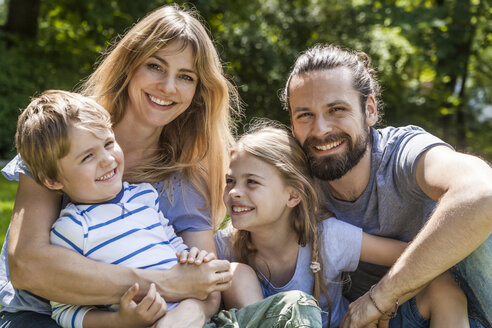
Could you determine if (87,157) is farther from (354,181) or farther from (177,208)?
(354,181)

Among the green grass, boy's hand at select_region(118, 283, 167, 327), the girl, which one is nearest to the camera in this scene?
boy's hand at select_region(118, 283, 167, 327)

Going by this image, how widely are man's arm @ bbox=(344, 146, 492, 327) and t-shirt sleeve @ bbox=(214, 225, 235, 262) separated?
82 centimetres

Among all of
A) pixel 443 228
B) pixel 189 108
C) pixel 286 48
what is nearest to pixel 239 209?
pixel 189 108

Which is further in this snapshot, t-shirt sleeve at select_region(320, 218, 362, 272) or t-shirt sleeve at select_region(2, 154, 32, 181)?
t-shirt sleeve at select_region(320, 218, 362, 272)

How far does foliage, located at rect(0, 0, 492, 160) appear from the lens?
1106cm

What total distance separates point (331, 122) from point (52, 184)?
150cm

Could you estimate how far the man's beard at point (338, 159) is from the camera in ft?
9.98

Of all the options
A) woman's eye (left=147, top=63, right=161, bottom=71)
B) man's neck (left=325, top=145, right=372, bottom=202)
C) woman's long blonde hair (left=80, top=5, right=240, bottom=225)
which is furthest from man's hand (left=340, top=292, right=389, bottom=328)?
woman's eye (left=147, top=63, right=161, bottom=71)

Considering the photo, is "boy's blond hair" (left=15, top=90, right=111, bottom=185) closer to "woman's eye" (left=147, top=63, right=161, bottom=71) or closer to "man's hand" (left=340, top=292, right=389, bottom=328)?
"woman's eye" (left=147, top=63, right=161, bottom=71)

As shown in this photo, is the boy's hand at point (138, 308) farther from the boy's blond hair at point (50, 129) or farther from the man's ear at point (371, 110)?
the man's ear at point (371, 110)

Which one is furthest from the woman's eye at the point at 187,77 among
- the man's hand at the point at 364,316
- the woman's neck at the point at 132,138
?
the man's hand at the point at 364,316

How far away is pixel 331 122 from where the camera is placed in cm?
306

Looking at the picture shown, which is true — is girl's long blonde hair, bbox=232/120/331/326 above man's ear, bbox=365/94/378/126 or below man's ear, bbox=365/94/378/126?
below

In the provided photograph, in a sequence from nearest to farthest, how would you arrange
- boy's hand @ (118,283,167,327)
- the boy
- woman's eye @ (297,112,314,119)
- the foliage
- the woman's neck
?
boy's hand @ (118,283,167,327)
the boy
woman's eye @ (297,112,314,119)
the woman's neck
the foliage
